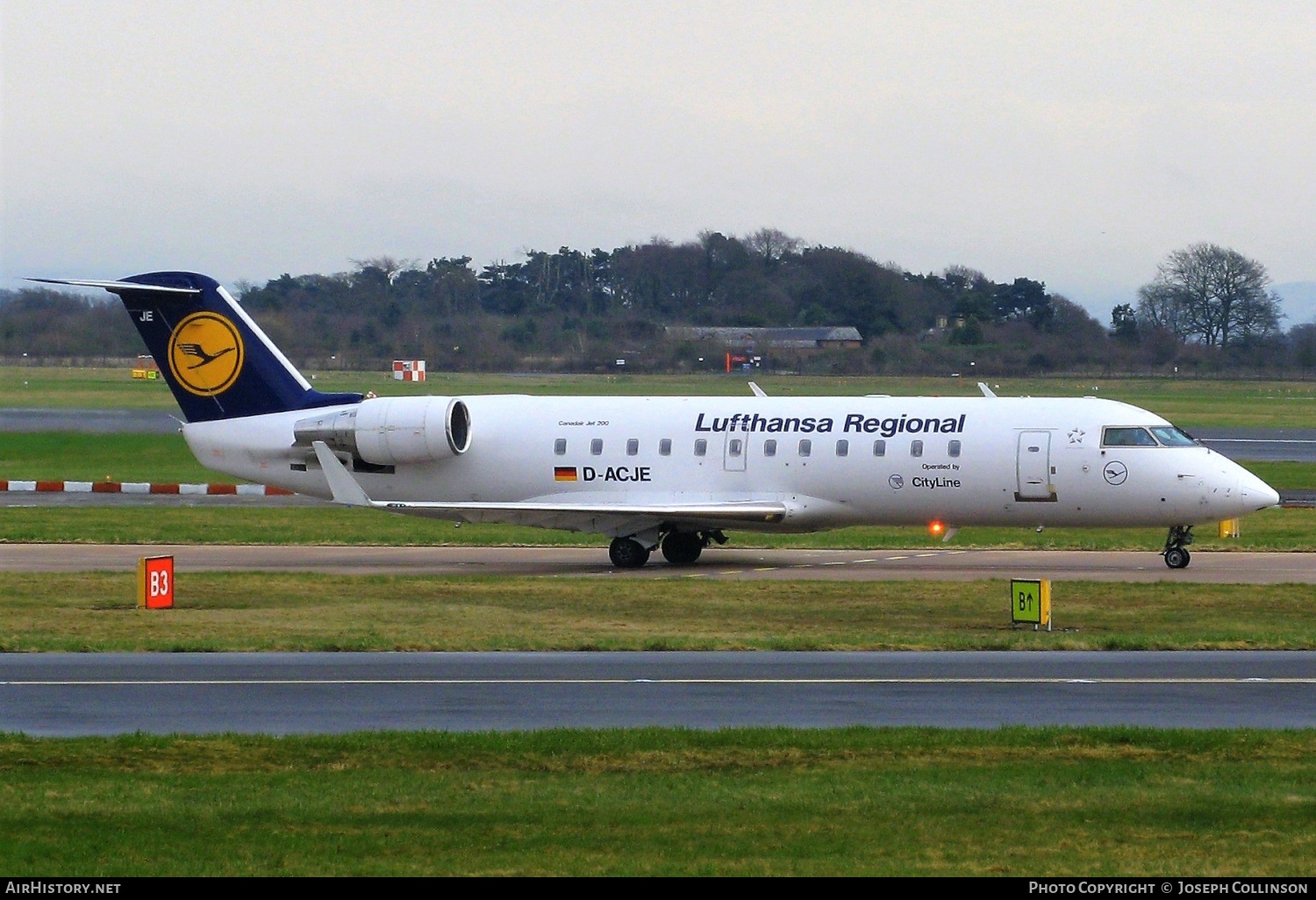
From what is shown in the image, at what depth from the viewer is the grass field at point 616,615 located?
68.0ft

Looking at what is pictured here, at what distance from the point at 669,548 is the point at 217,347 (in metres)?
9.24

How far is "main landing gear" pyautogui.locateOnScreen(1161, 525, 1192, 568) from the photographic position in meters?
29.5

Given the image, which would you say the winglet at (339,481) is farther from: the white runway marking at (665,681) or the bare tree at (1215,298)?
the bare tree at (1215,298)

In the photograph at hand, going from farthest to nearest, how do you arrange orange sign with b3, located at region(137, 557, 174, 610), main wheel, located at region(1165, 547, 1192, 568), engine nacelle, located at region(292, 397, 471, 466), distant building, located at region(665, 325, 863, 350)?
distant building, located at region(665, 325, 863, 350) < engine nacelle, located at region(292, 397, 471, 466) < main wheel, located at region(1165, 547, 1192, 568) < orange sign with b3, located at region(137, 557, 174, 610)

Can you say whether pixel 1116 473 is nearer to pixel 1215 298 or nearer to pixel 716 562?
pixel 716 562

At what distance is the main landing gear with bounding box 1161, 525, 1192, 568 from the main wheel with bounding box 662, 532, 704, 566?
822 cm

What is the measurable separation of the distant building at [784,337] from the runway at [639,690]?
4928 centimetres

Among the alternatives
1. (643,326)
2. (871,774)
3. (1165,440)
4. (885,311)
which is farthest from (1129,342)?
(871,774)

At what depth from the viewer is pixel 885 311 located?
75.8 meters

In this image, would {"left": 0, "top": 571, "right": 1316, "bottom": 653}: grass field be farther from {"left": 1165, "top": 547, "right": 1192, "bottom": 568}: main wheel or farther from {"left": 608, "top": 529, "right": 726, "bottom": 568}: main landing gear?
{"left": 1165, "top": 547, "right": 1192, "bottom": 568}: main wheel

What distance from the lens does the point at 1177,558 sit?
29.6 meters

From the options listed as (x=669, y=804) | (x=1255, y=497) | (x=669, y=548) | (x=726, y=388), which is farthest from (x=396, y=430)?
(x=726, y=388)

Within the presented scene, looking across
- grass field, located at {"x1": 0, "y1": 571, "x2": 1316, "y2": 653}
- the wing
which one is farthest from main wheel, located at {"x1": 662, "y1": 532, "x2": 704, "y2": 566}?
grass field, located at {"x1": 0, "y1": 571, "x2": 1316, "y2": 653}
